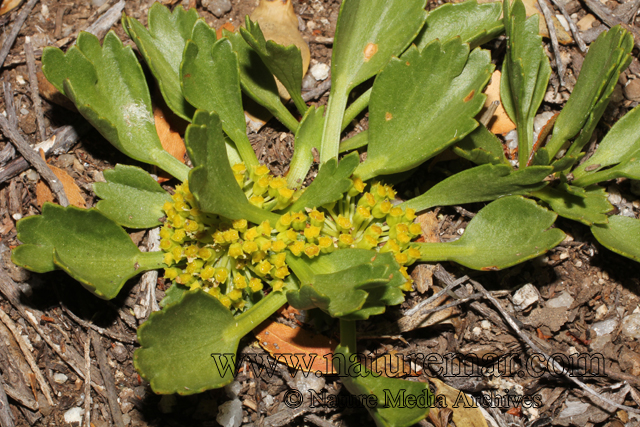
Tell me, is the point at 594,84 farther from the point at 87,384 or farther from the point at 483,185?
the point at 87,384

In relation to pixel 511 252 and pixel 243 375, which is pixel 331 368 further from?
pixel 511 252

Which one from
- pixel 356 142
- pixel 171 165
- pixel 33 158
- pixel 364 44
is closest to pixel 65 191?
pixel 33 158

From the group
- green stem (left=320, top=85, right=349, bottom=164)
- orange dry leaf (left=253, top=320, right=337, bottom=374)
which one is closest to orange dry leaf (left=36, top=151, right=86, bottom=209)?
orange dry leaf (left=253, top=320, right=337, bottom=374)

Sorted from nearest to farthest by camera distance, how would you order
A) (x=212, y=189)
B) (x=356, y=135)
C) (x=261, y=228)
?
(x=212, y=189), (x=261, y=228), (x=356, y=135)

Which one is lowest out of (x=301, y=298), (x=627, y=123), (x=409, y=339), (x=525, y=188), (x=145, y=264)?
(x=409, y=339)

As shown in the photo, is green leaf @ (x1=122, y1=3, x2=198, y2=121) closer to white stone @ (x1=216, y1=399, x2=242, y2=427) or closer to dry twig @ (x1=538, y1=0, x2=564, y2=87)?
white stone @ (x1=216, y1=399, x2=242, y2=427)

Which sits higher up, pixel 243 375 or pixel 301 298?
pixel 301 298

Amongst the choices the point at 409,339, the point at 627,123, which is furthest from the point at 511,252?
the point at 627,123
